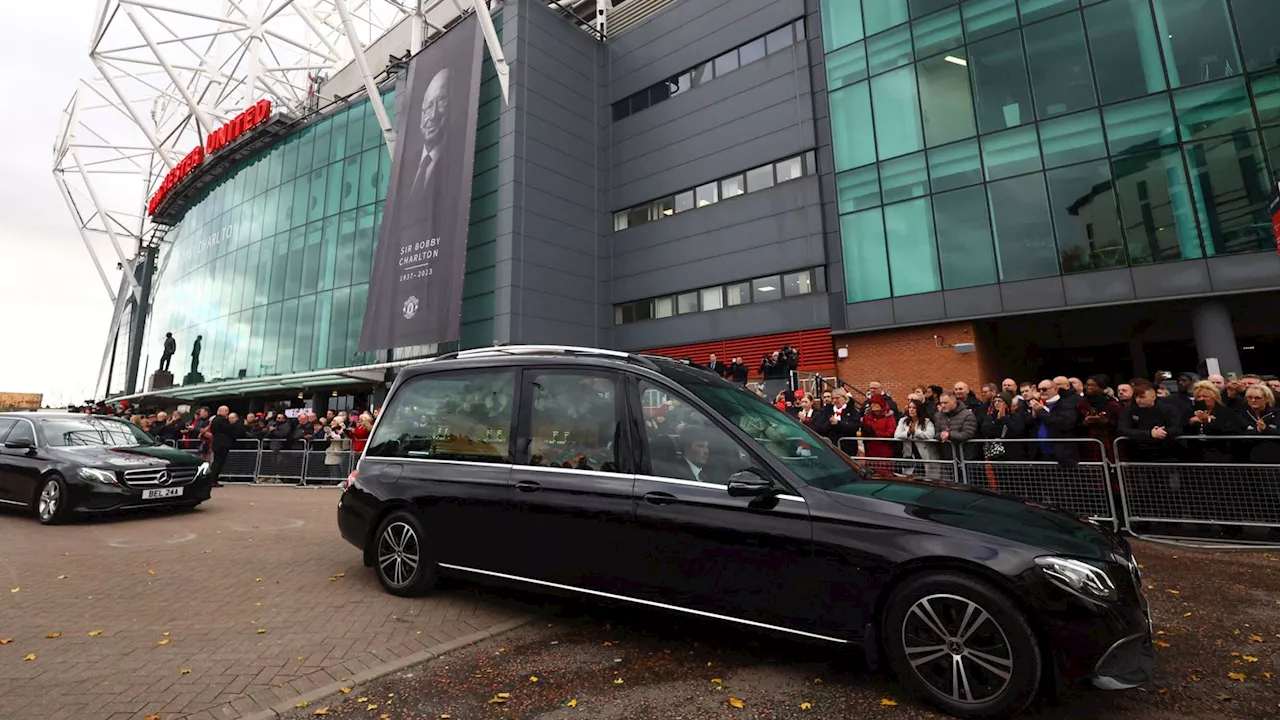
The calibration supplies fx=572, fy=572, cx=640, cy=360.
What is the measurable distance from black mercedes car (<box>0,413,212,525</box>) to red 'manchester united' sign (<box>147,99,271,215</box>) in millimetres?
32183

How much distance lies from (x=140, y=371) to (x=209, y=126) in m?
20.8

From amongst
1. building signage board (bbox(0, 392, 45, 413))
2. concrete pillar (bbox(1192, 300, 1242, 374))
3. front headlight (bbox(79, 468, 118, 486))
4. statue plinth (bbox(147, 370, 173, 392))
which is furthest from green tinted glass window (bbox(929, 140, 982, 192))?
building signage board (bbox(0, 392, 45, 413))

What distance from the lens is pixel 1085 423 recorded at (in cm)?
718

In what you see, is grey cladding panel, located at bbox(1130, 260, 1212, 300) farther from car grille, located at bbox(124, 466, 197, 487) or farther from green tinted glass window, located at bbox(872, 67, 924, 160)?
car grille, located at bbox(124, 466, 197, 487)

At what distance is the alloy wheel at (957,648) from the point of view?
2.69 meters

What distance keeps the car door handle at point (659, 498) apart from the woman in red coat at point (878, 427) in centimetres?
Result: 589

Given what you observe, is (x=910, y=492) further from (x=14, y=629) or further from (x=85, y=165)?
(x=85, y=165)

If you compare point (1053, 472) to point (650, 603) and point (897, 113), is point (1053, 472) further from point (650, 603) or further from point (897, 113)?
point (897, 113)

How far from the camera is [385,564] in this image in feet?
15.6

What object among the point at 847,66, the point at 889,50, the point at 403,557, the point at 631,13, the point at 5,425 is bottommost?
the point at 403,557

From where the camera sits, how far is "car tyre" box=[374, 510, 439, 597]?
178 inches

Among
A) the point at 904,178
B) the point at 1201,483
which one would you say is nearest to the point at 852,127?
the point at 904,178

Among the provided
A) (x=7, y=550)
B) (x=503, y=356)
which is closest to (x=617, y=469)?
(x=503, y=356)

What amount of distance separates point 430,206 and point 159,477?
17860 millimetres
